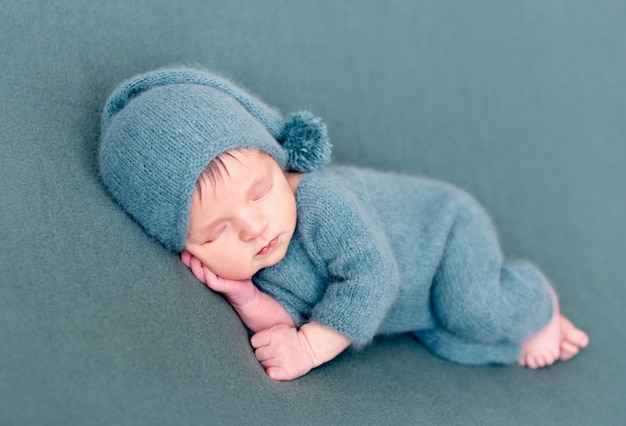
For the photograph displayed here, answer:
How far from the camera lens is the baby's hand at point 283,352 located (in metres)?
1.15

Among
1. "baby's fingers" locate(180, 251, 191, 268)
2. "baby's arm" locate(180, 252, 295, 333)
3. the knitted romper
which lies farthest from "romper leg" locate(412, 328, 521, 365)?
"baby's fingers" locate(180, 251, 191, 268)

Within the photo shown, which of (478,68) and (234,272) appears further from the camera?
(478,68)

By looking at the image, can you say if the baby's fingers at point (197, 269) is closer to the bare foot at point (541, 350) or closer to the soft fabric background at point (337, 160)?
the soft fabric background at point (337, 160)

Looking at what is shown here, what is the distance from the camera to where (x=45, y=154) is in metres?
1.12

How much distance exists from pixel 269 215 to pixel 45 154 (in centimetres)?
38

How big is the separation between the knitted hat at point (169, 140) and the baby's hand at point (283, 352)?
0.70 ft

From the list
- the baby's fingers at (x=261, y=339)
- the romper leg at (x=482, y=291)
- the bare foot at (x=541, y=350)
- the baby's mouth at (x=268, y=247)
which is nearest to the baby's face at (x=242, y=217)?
the baby's mouth at (x=268, y=247)

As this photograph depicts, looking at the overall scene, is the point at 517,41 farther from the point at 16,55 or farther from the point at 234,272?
the point at 16,55

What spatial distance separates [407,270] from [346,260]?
0.20 metres

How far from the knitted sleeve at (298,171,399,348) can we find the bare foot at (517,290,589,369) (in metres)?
0.39

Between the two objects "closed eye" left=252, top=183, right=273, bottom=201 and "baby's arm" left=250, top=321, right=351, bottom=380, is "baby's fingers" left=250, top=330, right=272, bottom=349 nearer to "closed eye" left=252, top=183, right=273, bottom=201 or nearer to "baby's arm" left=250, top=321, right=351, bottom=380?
"baby's arm" left=250, top=321, right=351, bottom=380

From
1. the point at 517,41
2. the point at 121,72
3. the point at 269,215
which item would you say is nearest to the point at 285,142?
the point at 269,215

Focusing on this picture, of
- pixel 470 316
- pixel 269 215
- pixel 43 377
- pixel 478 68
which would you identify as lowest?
pixel 470 316

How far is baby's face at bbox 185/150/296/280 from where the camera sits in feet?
3.60
